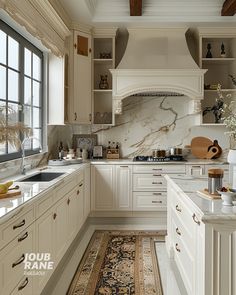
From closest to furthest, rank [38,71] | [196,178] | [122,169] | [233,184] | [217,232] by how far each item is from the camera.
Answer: [217,232]
[233,184]
[196,178]
[38,71]
[122,169]

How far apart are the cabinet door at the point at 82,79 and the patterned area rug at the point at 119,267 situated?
1700 mm

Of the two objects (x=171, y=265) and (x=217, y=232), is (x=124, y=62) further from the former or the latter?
(x=217, y=232)

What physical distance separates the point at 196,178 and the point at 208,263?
118 centimetres

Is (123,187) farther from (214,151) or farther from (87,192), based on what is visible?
(214,151)

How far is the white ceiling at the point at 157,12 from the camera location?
168 inches

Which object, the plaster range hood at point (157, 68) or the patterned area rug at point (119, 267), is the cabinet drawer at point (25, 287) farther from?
the plaster range hood at point (157, 68)

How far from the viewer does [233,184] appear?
2172 mm

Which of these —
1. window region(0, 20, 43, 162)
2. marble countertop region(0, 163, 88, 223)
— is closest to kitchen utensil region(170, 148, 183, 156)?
window region(0, 20, 43, 162)

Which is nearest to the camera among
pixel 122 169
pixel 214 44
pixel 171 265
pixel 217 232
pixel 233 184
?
pixel 217 232

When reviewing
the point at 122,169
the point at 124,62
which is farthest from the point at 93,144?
the point at 124,62

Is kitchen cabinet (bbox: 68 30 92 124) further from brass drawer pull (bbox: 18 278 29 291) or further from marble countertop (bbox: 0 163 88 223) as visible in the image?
brass drawer pull (bbox: 18 278 29 291)

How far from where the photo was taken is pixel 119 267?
314 cm

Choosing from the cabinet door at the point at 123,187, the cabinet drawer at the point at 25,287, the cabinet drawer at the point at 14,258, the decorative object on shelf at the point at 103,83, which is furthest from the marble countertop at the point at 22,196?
the decorative object on shelf at the point at 103,83

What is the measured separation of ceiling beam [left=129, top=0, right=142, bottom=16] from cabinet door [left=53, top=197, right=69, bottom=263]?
2.50 meters
